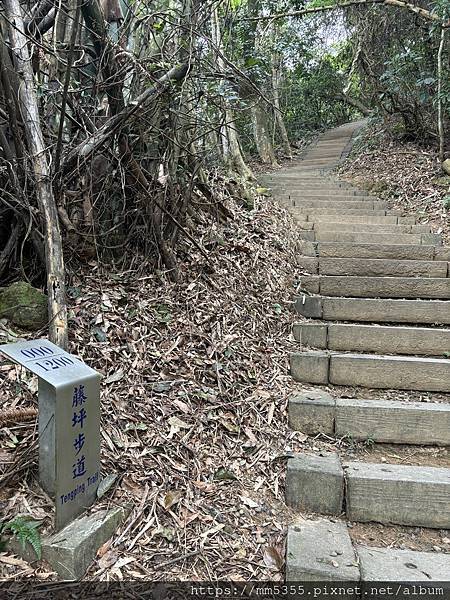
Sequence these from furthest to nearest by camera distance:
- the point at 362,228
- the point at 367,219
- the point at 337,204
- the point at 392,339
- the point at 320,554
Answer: the point at 337,204 < the point at 367,219 < the point at 362,228 < the point at 392,339 < the point at 320,554

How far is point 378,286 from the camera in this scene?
158 inches

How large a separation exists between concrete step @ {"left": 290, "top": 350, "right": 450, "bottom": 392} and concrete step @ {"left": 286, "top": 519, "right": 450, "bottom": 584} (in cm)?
115

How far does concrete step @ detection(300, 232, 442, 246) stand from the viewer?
5051 mm

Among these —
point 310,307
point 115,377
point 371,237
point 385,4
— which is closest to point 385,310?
point 310,307

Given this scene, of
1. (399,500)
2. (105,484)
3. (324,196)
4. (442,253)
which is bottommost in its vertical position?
(399,500)

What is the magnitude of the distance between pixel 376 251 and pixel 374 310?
120cm

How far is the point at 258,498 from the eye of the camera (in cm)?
221

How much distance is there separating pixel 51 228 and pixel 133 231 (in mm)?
746

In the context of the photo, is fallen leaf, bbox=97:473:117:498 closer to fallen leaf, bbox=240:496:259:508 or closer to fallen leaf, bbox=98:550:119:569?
fallen leaf, bbox=98:550:119:569

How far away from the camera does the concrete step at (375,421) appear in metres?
2.66

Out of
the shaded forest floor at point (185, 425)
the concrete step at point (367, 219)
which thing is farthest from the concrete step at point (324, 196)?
the shaded forest floor at point (185, 425)

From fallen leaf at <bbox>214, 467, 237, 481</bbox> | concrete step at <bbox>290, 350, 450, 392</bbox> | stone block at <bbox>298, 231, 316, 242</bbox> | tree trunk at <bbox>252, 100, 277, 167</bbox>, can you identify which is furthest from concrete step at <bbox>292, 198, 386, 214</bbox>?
tree trunk at <bbox>252, 100, 277, 167</bbox>

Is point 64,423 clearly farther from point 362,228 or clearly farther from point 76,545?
point 362,228

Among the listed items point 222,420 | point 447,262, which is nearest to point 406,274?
point 447,262
